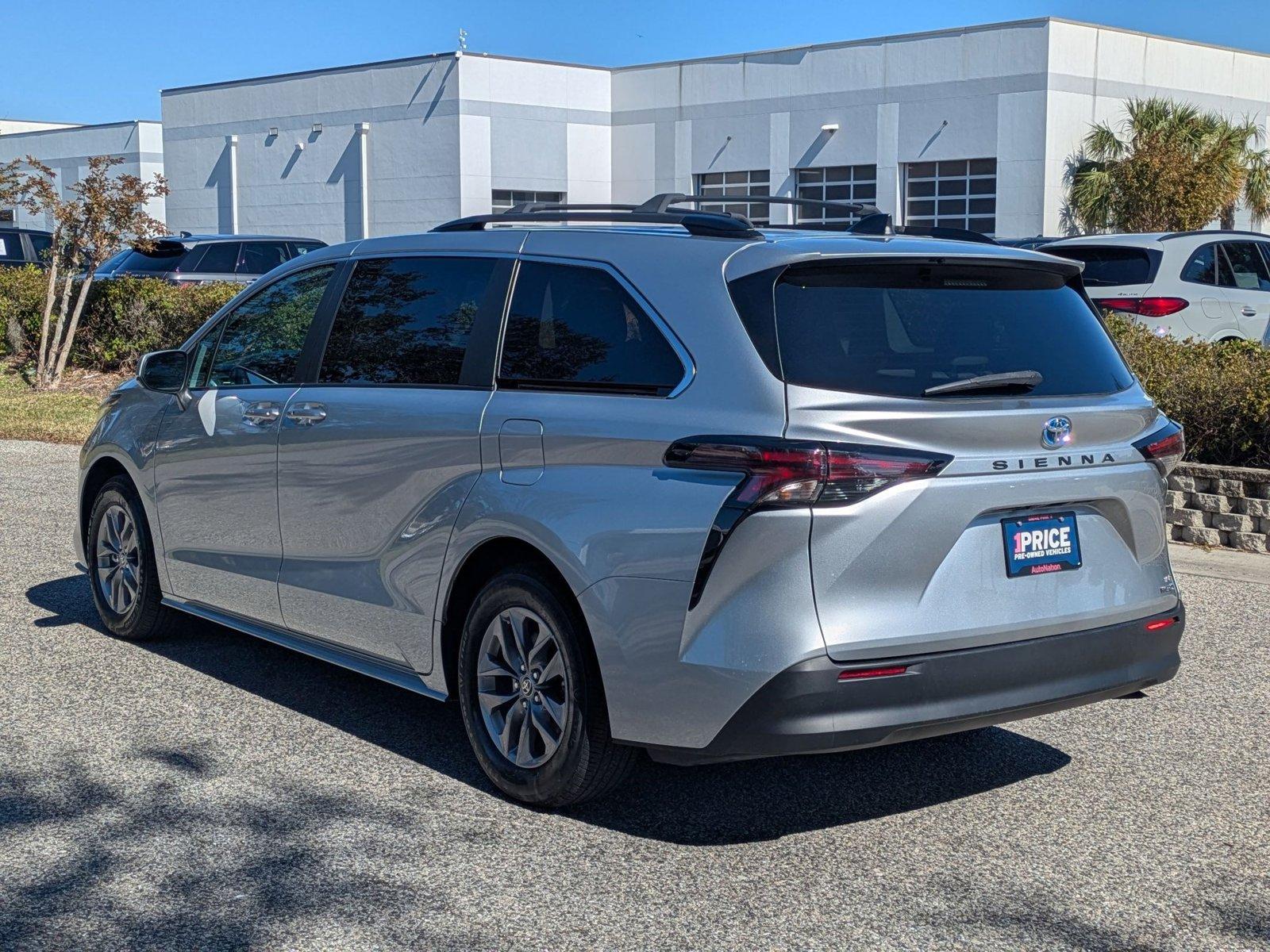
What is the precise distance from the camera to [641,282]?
4766 mm

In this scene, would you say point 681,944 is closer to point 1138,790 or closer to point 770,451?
point 770,451

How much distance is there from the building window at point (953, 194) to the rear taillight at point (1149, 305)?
71.1 ft

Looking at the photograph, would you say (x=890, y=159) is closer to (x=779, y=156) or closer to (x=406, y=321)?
(x=779, y=156)

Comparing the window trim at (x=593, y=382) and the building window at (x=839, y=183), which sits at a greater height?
the building window at (x=839, y=183)

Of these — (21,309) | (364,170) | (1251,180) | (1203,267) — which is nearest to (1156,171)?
(1251,180)

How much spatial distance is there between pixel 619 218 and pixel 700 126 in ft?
120

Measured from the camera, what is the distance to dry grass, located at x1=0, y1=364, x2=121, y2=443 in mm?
15656

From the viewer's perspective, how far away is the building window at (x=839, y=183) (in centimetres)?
3788

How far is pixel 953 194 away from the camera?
3653 cm

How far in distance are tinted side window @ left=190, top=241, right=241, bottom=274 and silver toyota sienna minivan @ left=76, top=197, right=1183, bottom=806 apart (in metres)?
16.5

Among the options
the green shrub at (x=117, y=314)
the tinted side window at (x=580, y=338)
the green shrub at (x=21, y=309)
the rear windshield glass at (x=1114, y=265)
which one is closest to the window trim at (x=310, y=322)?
the tinted side window at (x=580, y=338)

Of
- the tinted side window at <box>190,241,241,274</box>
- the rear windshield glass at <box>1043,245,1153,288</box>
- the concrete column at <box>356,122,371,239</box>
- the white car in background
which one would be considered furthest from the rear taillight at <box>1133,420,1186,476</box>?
the concrete column at <box>356,122,371,239</box>

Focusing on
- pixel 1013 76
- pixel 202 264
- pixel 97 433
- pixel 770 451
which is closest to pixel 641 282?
pixel 770 451

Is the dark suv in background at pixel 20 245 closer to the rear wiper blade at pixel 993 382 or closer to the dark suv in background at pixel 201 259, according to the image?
the dark suv in background at pixel 201 259
